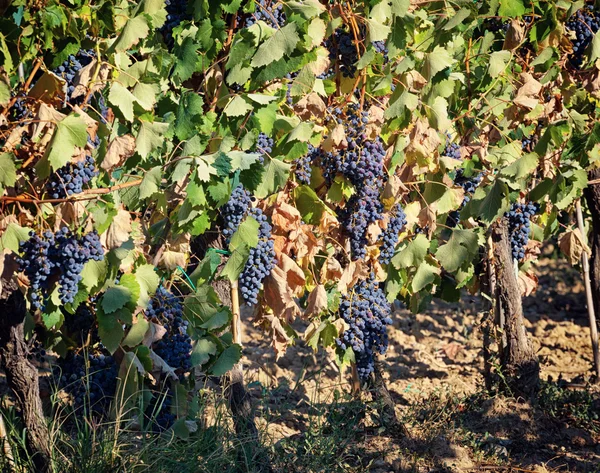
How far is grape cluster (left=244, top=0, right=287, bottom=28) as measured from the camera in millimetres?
3301

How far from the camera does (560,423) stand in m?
4.63

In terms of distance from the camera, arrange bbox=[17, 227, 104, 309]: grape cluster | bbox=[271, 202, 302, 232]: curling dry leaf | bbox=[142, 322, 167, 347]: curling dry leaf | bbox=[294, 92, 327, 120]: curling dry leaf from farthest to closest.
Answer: bbox=[271, 202, 302, 232]: curling dry leaf
bbox=[294, 92, 327, 120]: curling dry leaf
bbox=[142, 322, 167, 347]: curling dry leaf
bbox=[17, 227, 104, 309]: grape cluster

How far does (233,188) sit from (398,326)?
3798 mm

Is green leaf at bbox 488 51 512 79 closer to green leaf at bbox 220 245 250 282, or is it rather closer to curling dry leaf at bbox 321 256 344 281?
curling dry leaf at bbox 321 256 344 281

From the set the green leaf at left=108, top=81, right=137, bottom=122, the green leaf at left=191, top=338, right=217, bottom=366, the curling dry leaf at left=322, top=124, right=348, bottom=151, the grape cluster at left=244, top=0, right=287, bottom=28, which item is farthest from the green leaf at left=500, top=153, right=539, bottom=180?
the green leaf at left=108, top=81, right=137, bottom=122

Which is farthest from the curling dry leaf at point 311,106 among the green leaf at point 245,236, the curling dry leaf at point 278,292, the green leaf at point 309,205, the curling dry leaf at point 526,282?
the curling dry leaf at point 526,282

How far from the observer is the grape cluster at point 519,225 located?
461 centimetres

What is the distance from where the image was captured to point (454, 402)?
4664 mm

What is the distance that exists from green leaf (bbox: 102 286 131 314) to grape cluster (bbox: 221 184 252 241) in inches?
21.7

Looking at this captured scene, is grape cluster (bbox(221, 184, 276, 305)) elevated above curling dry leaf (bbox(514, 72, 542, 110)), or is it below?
below

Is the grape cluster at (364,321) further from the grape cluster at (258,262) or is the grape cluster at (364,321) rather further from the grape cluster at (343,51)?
the grape cluster at (343,51)

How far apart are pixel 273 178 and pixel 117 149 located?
0.59m

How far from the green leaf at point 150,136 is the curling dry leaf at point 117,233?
0.26 meters

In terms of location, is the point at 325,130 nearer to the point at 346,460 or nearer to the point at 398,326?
the point at 346,460
